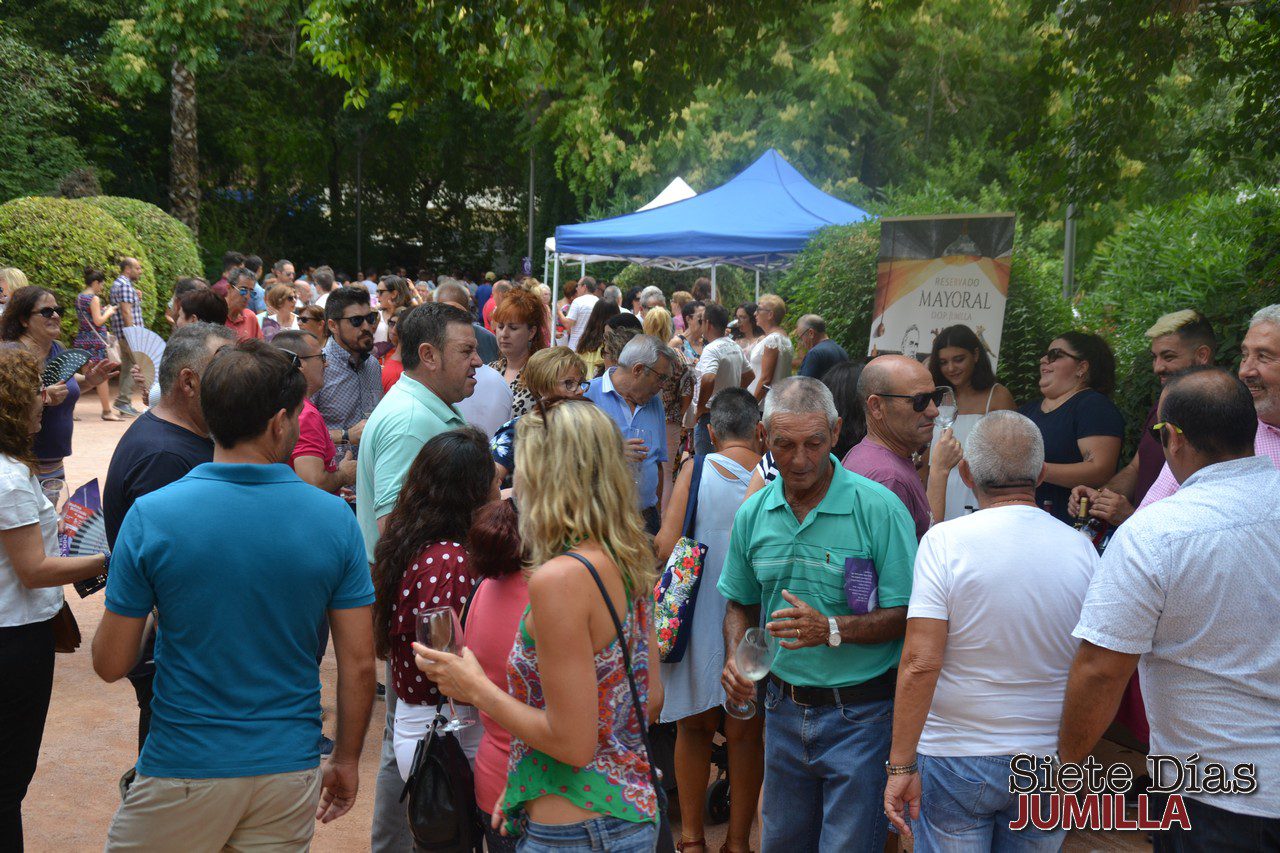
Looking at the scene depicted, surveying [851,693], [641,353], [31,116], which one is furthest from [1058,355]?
[31,116]

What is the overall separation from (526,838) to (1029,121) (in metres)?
7.02

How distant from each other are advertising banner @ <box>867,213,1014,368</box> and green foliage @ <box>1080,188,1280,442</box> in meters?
0.95

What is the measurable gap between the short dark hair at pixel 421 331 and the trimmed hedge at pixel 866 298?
4.91m

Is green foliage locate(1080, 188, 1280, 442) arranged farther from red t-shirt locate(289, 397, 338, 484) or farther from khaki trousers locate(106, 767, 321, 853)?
khaki trousers locate(106, 767, 321, 853)

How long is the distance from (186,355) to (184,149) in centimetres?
2218

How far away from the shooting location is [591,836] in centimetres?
237

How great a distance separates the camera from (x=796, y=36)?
25.8 feet

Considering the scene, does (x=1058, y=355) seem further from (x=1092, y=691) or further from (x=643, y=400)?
(x=1092, y=691)

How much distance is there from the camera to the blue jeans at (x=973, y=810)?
2832 millimetres

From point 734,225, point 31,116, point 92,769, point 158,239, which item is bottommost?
point 92,769

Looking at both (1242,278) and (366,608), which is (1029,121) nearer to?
(1242,278)

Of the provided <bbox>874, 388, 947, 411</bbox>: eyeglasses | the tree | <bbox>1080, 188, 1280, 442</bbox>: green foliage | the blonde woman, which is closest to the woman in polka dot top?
the blonde woman

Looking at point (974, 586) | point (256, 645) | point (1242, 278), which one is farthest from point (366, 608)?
point (1242, 278)

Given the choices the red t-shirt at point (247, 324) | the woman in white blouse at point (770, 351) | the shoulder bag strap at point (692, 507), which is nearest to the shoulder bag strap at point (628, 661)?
the shoulder bag strap at point (692, 507)
